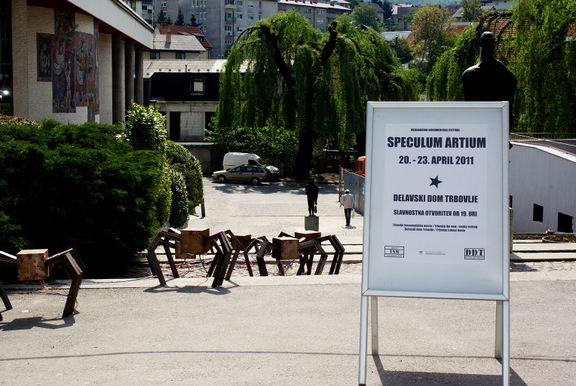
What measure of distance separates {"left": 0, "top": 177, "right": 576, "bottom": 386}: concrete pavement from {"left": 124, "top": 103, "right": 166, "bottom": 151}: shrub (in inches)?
478

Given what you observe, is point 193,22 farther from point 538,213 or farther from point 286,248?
point 286,248

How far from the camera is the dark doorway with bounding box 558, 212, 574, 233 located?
1054 inches

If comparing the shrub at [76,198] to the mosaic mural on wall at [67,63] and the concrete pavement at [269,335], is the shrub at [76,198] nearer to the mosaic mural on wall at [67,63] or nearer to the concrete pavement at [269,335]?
the concrete pavement at [269,335]

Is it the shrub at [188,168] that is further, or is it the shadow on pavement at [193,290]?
the shrub at [188,168]

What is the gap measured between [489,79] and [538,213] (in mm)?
17150

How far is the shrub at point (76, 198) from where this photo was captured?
44.2 ft

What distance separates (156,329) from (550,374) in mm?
3765

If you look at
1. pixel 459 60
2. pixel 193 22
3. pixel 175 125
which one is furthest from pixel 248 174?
pixel 193 22

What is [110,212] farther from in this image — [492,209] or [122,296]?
[492,209]

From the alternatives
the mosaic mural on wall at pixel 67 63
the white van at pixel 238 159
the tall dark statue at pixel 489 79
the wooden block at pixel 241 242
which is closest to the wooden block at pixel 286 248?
the wooden block at pixel 241 242

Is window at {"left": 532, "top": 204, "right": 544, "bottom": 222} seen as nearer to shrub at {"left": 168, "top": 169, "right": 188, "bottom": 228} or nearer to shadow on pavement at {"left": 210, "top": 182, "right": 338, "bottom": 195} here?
shrub at {"left": 168, "top": 169, "right": 188, "bottom": 228}

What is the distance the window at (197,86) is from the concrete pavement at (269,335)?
6369cm

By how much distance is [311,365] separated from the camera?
7773mm

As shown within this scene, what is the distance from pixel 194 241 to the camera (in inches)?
464
